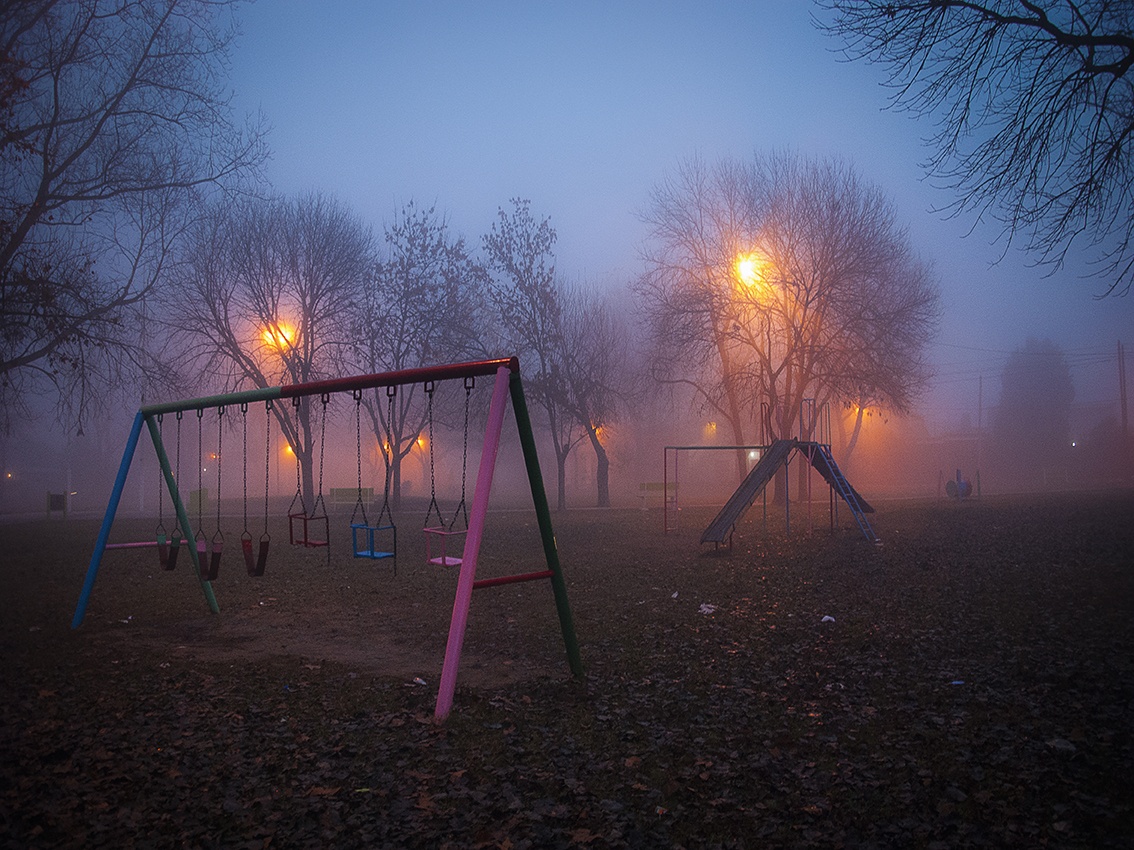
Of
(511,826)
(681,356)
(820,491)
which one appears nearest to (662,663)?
(511,826)

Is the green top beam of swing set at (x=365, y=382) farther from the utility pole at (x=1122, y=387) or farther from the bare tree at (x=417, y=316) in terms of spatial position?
the utility pole at (x=1122, y=387)

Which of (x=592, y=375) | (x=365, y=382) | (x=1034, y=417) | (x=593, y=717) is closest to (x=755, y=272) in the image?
(x=592, y=375)

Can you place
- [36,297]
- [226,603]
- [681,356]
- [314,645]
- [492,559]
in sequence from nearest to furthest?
[314,645] < [226,603] < [36,297] < [492,559] < [681,356]

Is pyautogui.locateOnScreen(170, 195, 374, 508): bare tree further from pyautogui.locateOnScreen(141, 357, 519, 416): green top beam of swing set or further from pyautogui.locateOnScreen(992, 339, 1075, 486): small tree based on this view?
pyautogui.locateOnScreen(992, 339, 1075, 486): small tree

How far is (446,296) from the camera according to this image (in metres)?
32.4

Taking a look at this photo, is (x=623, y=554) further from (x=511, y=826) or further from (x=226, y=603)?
(x=511, y=826)

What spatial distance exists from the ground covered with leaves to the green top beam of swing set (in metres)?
2.63

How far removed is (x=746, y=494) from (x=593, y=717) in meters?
11.8

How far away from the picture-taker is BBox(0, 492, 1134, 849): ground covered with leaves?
12.5 feet

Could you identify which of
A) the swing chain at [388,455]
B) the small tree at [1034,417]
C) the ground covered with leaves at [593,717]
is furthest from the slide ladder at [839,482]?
the small tree at [1034,417]

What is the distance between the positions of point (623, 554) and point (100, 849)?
12914mm

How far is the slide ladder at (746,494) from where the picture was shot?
15.7 m

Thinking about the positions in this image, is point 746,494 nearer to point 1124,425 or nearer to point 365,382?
point 365,382

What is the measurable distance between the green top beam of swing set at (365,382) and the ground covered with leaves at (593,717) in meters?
2.63
